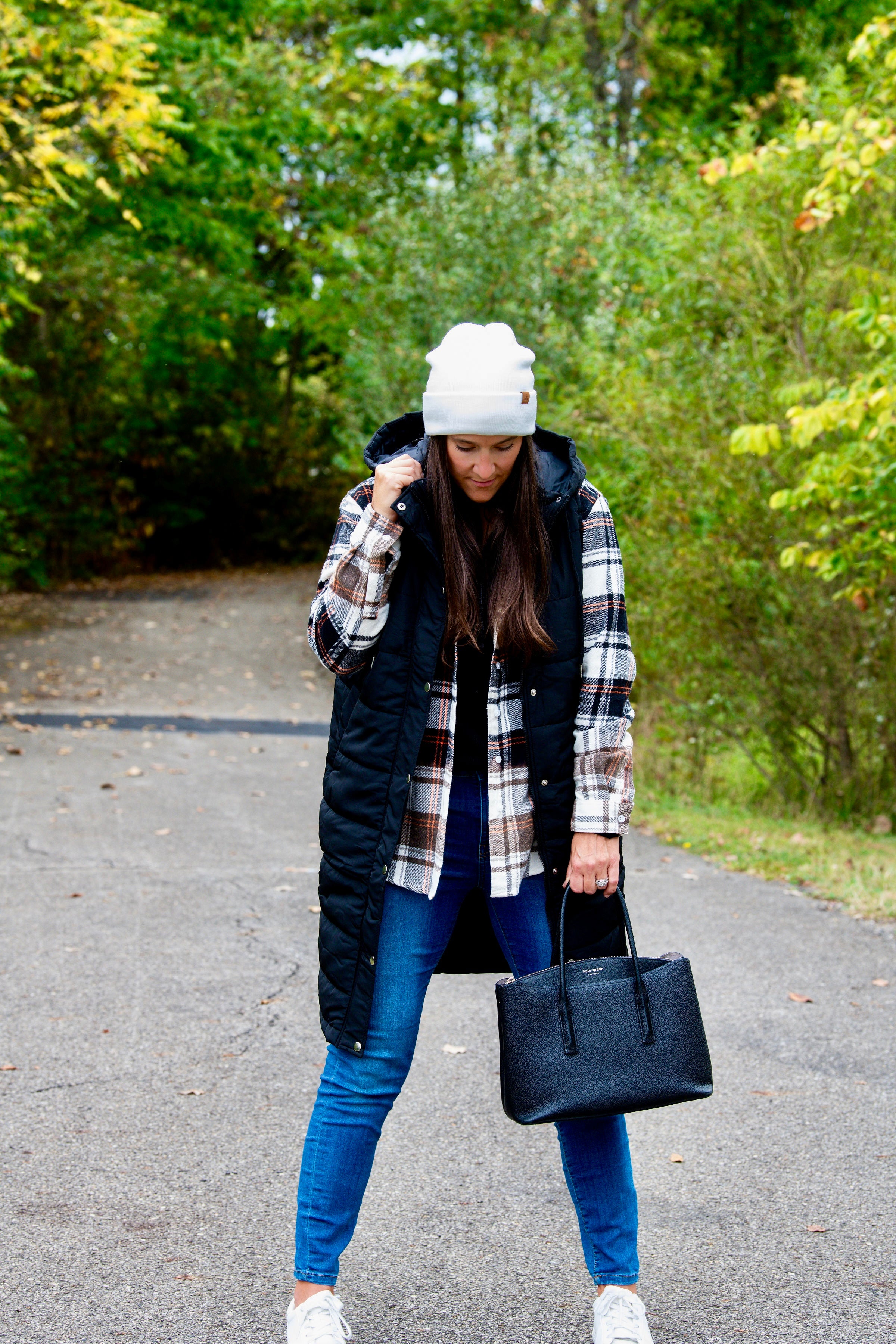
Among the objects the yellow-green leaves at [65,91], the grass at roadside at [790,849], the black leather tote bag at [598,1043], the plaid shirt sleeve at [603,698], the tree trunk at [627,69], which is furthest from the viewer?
the tree trunk at [627,69]

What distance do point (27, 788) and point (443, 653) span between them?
21.1ft

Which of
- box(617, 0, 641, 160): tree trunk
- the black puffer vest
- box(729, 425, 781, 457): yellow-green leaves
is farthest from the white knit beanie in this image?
box(617, 0, 641, 160): tree trunk

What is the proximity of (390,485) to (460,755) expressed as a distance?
1.71 feet

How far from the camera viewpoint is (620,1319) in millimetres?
2420

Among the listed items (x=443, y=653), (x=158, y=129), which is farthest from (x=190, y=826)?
(x=158, y=129)

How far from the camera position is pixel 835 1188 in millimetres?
3230

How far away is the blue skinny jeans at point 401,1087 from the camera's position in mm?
2383

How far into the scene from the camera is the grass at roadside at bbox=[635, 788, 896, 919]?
239 inches

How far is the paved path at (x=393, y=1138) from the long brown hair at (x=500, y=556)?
141cm

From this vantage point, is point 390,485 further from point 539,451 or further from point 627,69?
point 627,69

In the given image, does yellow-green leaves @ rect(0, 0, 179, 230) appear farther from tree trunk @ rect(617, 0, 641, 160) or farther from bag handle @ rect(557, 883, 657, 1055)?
tree trunk @ rect(617, 0, 641, 160)

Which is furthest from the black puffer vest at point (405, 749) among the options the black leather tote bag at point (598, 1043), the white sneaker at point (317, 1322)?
the white sneaker at point (317, 1322)

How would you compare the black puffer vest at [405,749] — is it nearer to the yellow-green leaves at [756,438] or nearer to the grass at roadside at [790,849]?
the grass at roadside at [790,849]

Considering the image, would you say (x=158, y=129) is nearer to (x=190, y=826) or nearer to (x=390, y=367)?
(x=390, y=367)
